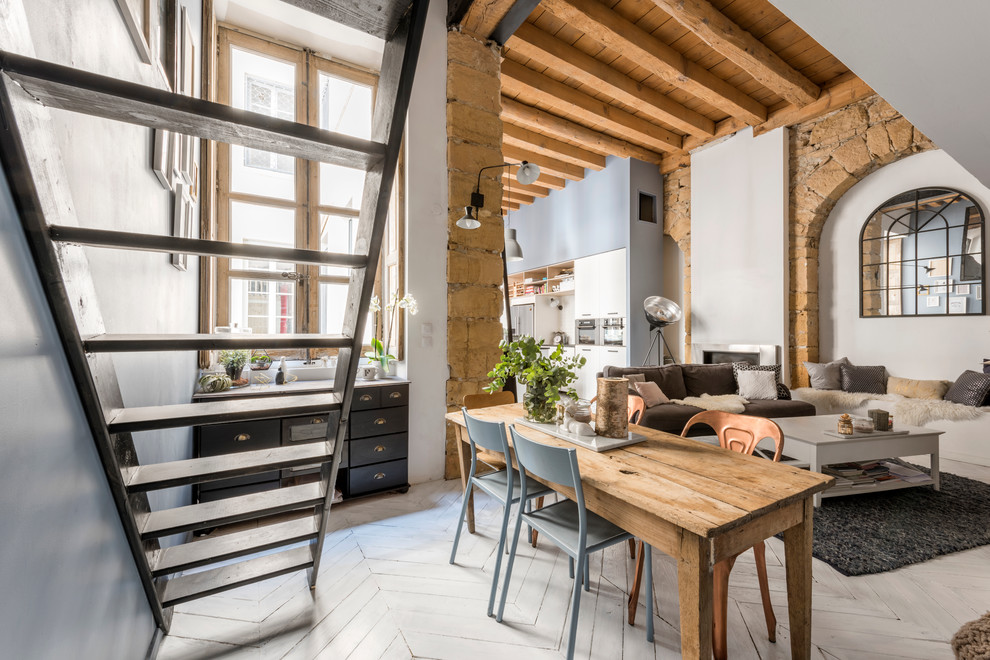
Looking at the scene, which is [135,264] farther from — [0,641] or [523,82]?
[523,82]

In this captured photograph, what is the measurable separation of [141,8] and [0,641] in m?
2.11

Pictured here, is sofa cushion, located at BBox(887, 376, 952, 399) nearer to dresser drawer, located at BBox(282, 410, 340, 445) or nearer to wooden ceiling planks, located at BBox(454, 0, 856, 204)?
wooden ceiling planks, located at BBox(454, 0, 856, 204)

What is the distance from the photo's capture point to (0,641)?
26.5 inches

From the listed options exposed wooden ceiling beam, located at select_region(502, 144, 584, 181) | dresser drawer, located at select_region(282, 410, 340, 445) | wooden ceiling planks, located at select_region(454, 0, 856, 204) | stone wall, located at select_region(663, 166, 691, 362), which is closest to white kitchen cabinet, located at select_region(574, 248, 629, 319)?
stone wall, located at select_region(663, 166, 691, 362)

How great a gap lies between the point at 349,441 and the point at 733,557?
7.37 ft

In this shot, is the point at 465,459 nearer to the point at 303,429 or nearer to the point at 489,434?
the point at 489,434

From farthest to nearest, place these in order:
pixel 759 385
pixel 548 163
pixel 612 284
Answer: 1. pixel 548 163
2. pixel 612 284
3. pixel 759 385

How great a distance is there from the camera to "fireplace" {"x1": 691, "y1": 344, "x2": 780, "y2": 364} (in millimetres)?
5113

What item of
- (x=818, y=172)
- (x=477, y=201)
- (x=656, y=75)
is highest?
(x=656, y=75)

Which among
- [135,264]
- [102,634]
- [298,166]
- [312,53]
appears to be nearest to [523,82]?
[312,53]

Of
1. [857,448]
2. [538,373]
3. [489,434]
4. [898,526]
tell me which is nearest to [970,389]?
[857,448]

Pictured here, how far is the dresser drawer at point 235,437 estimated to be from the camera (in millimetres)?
2416

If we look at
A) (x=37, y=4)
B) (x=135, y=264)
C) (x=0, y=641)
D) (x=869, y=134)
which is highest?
(x=869, y=134)

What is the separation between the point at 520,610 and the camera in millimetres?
1767
